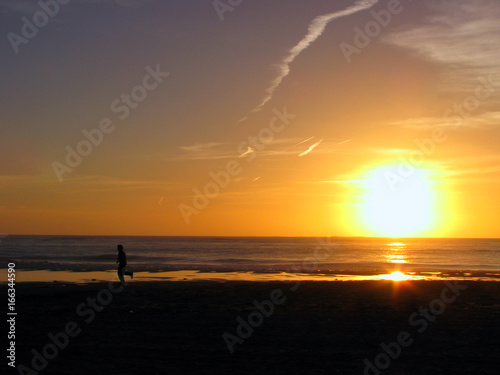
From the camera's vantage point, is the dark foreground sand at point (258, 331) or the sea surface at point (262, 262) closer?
the dark foreground sand at point (258, 331)

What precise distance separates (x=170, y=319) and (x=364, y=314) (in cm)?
706

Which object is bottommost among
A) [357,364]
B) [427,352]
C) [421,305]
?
[357,364]

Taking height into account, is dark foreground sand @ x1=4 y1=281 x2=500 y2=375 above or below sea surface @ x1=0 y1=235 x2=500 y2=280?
below

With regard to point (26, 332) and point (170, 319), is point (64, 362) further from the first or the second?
point (170, 319)

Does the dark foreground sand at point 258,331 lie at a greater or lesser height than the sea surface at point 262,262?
lesser

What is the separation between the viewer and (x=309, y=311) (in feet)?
62.1

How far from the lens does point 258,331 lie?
592 inches

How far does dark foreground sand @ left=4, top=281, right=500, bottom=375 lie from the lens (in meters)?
11.0

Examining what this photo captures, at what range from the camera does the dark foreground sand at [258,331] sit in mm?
10961

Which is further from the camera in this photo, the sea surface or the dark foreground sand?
the sea surface

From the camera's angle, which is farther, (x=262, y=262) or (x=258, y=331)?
(x=262, y=262)

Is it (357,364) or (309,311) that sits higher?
(309,311)

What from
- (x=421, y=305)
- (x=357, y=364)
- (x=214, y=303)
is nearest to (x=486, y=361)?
(x=357, y=364)

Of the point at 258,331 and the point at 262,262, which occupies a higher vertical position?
the point at 262,262
